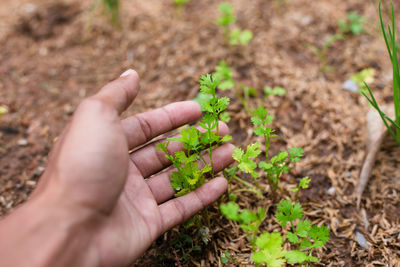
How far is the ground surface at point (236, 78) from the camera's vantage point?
1996mm

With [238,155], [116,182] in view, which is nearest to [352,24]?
[238,155]

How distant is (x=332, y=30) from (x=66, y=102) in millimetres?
2710

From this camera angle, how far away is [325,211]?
81.1 inches

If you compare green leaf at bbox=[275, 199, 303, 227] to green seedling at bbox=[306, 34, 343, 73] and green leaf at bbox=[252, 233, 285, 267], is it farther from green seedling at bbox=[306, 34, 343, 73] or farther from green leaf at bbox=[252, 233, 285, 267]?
green seedling at bbox=[306, 34, 343, 73]

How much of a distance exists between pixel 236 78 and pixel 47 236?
2.00 meters

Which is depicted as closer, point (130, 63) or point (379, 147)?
point (379, 147)

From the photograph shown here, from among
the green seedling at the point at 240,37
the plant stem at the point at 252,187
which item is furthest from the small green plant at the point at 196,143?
the green seedling at the point at 240,37

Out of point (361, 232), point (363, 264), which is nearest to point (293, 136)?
point (361, 232)

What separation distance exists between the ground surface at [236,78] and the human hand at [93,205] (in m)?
0.32

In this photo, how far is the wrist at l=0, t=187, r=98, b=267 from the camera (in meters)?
1.34

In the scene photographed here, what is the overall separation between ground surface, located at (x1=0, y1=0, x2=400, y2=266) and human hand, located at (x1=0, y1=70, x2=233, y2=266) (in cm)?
32

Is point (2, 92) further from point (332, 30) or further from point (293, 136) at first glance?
point (332, 30)

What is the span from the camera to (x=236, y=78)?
2.84 m

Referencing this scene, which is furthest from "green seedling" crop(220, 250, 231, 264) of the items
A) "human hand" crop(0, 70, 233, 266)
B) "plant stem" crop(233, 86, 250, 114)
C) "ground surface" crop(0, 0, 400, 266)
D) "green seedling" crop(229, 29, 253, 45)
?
"green seedling" crop(229, 29, 253, 45)
